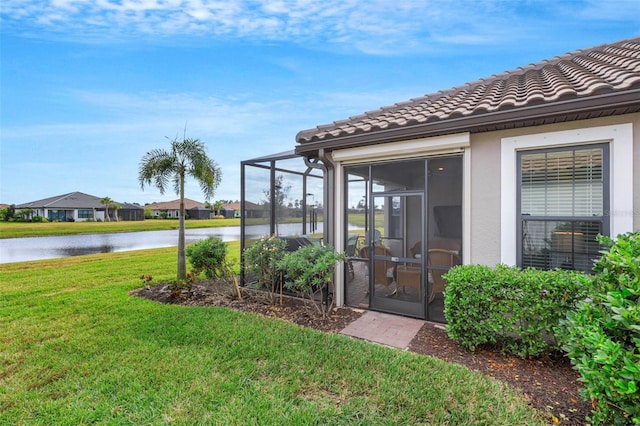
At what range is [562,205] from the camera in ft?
13.7

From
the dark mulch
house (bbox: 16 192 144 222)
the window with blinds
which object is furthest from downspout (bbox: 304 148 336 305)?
house (bbox: 16 192 144 222)

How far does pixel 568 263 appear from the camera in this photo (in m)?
4.17

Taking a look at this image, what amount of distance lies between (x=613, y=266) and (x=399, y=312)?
3.53 m

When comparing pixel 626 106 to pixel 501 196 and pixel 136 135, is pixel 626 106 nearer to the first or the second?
pixel 501 196

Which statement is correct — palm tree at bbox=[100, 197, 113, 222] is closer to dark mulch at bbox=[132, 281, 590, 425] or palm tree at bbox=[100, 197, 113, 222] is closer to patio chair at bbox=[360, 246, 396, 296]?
dark mulch at bbox=[132, 281, 590, 425]

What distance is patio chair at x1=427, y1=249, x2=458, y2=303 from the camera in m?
5.16

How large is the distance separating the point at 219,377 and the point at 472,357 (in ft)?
11.1

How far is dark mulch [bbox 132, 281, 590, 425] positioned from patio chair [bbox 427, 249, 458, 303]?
2.16 ft

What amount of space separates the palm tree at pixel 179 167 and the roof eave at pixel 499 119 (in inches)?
167

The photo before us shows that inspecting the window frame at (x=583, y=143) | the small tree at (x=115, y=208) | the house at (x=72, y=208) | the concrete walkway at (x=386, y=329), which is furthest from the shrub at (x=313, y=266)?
the small tree at (x=115, y=208)

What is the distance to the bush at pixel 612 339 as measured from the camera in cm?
209

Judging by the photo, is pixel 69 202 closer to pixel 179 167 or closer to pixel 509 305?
pixel 179 167

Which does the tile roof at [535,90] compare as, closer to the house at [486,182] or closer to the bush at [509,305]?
the house at [486,182]

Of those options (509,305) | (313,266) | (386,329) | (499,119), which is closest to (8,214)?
(313,266)
